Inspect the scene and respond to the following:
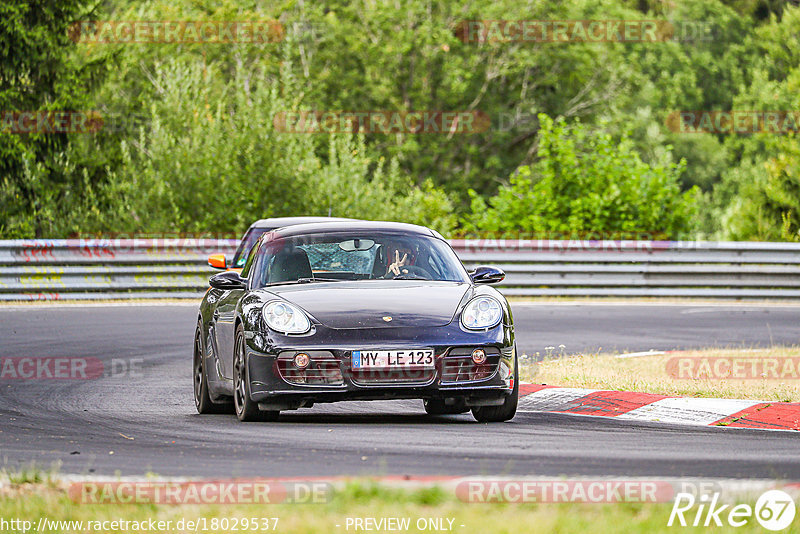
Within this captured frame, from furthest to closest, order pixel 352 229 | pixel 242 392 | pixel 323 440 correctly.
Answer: pixel 352 229
pixel 242 392
pixel 323 440

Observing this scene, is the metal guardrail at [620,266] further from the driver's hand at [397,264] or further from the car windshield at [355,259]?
the driver's hand at [397,264]

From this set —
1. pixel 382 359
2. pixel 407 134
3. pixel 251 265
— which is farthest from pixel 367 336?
pixel 407 134

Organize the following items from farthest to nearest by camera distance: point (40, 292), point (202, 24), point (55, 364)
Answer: point (202, 24), point (40, 292), point (55, 364)

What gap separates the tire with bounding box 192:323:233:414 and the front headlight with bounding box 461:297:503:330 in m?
2.24

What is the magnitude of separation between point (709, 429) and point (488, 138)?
4862cm

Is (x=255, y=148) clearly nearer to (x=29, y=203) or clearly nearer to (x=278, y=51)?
(x=29, y=203)

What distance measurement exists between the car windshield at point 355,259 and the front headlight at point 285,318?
26.5 inches

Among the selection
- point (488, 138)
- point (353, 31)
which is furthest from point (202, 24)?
point (488, 138)

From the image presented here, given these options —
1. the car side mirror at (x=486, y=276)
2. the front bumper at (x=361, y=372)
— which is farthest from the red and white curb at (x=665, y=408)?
the front bumper at (x=361, y=372)

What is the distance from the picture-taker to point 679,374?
1248 centimetres

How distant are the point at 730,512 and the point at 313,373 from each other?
3.81 m

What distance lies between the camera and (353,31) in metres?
55.9

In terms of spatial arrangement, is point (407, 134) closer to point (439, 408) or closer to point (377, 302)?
point (439, 408)

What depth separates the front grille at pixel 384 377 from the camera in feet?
28.5
